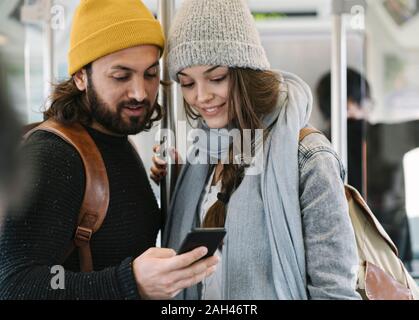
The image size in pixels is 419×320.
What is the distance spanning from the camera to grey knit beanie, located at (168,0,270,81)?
3.90ft

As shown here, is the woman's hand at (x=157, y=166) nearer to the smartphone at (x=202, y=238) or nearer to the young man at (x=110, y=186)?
the young man at (x=110, y=186)

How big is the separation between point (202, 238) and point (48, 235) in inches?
13.1

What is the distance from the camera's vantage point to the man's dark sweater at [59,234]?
3.56 ft

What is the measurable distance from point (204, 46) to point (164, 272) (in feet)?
1.70

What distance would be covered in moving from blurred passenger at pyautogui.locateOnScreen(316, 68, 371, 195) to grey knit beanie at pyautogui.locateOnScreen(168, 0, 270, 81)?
8.6 inches

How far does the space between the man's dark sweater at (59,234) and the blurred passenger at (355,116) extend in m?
0.57

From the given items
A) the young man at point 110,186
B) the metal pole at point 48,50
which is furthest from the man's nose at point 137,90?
the metal pole at point 48,50

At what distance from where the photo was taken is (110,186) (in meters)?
1.22

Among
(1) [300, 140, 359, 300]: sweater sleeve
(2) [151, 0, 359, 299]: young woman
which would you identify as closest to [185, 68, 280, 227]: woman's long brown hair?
(2) [151, 0, 359, 299]: young woman

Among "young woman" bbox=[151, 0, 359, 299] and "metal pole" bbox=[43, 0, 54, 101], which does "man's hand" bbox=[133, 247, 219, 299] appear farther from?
"metal pole" bbox=[43, 0, 54, 101]

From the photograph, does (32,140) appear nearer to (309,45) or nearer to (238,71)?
(238,71)

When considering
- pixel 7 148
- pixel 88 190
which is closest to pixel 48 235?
pixel 88 190

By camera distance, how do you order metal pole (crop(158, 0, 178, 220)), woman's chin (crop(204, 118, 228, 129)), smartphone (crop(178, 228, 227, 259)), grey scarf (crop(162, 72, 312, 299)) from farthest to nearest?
1. metal pole (crop(158, 0, 178, 220))
2. woman's chin (crop(204, 118, 228, 129))
3. grey scarf (crop(162, 72, 312, 299))
4. smartphone (crop(178, 228, 227, 259))
